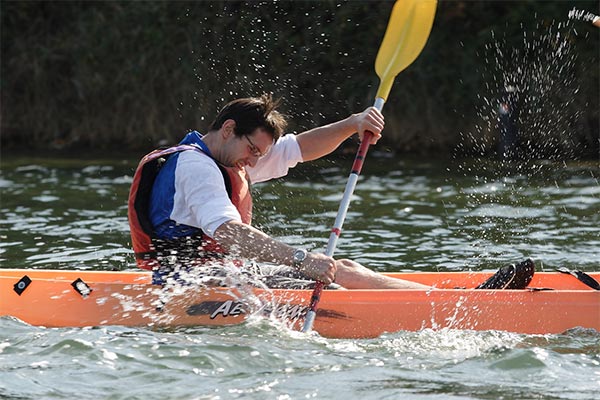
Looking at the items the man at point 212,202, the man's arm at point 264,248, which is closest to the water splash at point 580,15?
the man at point 212,202

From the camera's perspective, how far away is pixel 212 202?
4.98 m

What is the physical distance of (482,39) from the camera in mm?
13648

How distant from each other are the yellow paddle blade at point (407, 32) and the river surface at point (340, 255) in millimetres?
1366

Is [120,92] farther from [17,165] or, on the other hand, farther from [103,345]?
[103,345]

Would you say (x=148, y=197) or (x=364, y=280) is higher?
(x=148, y=197)

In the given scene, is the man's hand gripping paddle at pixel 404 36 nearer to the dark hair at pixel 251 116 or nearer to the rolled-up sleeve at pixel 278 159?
the rolled-up sleeve at pixel 278 159

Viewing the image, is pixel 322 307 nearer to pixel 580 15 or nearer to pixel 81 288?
pixel 81 288

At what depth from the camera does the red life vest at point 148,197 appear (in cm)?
526

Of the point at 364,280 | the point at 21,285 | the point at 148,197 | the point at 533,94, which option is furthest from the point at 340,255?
the point at 533,94

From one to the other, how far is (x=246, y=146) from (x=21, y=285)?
1337 mm

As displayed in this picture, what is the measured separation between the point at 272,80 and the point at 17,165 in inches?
129

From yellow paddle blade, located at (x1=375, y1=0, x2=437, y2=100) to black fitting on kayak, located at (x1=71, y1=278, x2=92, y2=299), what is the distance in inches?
87.2

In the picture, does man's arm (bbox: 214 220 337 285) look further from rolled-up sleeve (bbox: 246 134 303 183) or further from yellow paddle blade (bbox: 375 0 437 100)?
yellow paddle blade (bbox: 375 0 437 100)

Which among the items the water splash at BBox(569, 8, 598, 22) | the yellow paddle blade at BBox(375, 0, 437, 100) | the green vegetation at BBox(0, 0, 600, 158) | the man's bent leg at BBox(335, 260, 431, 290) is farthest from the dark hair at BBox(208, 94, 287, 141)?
the water splash at BBox(569, 8, 598, 22)
